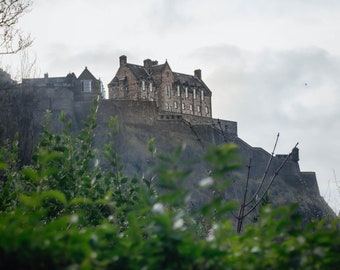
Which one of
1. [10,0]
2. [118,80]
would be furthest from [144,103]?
[10,0]

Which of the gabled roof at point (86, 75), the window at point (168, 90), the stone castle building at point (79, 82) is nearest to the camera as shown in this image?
the stone castle building at point (79, 82)

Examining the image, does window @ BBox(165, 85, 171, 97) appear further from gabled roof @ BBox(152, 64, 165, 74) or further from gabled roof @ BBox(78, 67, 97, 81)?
gabled roof @ BBox(78, 67, 97, 81)

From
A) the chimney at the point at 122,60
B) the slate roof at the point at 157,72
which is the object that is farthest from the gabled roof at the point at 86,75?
the chimney at the point at 122,60

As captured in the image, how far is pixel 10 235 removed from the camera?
5.32 feet

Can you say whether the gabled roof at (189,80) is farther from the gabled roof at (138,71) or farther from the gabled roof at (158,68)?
the gabled roof at (138,71)

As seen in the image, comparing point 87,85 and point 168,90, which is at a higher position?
point 168,90

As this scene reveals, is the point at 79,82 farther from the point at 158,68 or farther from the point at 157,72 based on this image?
the point at 158,68

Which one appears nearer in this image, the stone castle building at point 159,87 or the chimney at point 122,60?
the stone castle building at point 159,87

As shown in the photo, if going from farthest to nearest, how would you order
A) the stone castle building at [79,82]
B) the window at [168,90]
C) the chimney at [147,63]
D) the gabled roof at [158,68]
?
1. the chimney at [147,63]
2. the window at [168,90]
3. the gabled roof at [158,68]
4. the stone castle building at [79,82]

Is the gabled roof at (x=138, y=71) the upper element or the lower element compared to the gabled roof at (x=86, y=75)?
upper

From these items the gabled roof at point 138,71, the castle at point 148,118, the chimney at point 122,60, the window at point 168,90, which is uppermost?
the chimney at point 122,60

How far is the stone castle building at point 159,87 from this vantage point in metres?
64.6

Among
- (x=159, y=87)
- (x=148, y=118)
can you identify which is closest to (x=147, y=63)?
(x=159, y=87)

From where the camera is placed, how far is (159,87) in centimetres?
6675
